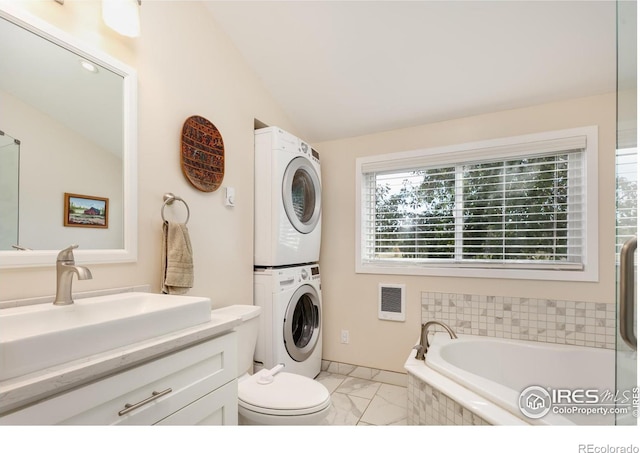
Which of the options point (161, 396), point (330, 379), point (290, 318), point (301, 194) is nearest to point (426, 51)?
point (301, 194)

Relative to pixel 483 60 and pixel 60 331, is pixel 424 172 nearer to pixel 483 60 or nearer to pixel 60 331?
pixel 483 60

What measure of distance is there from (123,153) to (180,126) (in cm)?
38

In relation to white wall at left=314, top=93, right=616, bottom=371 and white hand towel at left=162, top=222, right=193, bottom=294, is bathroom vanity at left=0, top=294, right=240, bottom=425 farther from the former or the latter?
white wall at left=314, top=93, right=616, bottom=371

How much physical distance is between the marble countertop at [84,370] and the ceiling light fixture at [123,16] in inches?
52.0

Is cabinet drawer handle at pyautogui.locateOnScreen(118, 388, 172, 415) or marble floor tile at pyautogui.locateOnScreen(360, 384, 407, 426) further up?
cabinet drawer handle at pyautogui.locateOnScreen(118, 388, 172, 415)

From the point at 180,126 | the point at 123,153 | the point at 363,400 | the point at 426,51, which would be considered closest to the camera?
the point at 123,153

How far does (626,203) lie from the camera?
0.87m

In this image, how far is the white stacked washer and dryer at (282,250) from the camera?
2127 mm

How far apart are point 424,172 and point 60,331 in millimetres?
2498

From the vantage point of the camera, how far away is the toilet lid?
1.40m

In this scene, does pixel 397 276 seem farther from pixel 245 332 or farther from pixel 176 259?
pixel 176 259


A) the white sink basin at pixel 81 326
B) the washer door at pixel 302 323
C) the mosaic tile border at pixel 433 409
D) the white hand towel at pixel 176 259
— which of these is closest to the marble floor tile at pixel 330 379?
the washer door at pixel 302 323

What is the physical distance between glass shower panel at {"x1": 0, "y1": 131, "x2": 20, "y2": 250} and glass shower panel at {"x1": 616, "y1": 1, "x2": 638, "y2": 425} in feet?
5.98

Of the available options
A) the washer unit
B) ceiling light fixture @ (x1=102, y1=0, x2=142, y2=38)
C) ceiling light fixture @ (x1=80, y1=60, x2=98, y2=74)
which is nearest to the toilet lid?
the washer unit
